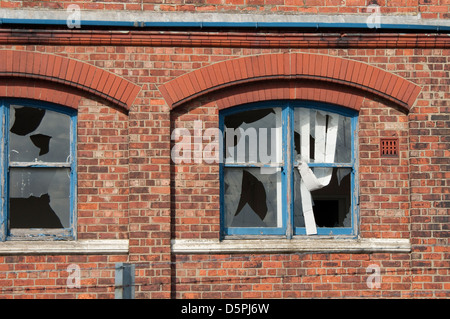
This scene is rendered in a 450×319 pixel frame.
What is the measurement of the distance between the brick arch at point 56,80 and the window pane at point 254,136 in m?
1.24

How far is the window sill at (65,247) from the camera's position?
7449 mm

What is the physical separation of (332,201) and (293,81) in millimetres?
1509

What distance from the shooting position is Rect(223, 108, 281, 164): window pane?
794cm

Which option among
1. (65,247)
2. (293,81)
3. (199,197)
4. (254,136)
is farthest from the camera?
(254,136)

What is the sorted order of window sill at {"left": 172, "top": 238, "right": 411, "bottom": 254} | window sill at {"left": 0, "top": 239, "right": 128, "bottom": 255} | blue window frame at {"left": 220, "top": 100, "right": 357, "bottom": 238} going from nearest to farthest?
1. window sill at {"left": 0, "top": 239, "right": 128, "bottom": 255}
2. window sill at {"left": 172, "top": 238, "right": 411, "bottom": 254}
3. blue window frame at {"left": 220, "top": 100, "right": 357, "bottom": 238}

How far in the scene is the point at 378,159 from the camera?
7.86 metres

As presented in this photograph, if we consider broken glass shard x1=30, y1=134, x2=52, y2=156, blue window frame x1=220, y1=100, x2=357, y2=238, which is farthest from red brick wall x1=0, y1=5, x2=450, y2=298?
broken glass shard x1=30, y1=134, x2=52, y2=156

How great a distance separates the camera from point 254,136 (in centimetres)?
795

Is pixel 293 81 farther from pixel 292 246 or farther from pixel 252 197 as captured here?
pixel 292 246

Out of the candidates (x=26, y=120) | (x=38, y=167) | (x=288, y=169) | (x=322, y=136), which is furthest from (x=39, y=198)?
(x=322, y=136)

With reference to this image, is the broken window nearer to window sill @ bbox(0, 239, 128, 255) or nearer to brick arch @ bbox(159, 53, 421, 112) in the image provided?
brick arch @ bbox(159, 53, 421, 112)

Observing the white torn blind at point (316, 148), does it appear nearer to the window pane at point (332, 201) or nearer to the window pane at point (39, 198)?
the window pane at point (332, 201)

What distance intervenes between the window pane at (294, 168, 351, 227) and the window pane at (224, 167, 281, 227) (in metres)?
0.24

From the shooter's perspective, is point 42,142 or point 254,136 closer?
point 42,142
